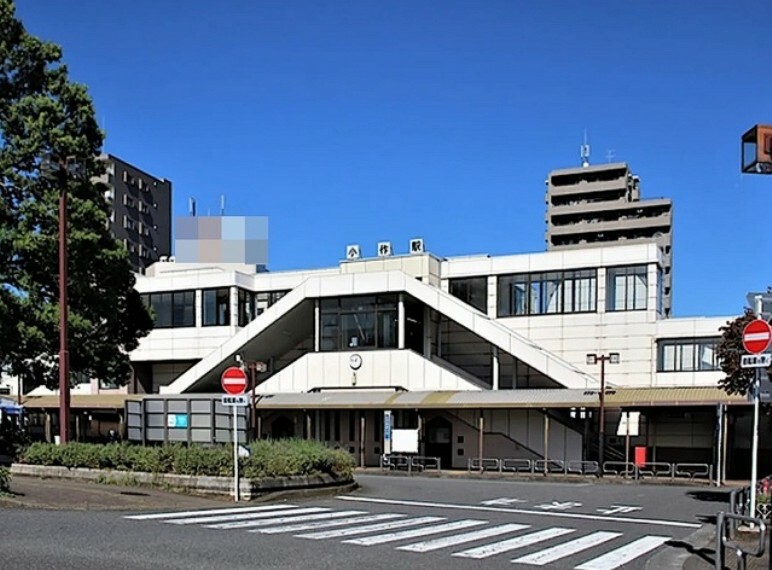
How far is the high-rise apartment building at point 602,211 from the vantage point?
268ft

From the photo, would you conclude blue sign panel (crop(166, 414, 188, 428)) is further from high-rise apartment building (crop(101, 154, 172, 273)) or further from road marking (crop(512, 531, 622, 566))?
high-rise apartment building (crop(101, 154, 172, 273))

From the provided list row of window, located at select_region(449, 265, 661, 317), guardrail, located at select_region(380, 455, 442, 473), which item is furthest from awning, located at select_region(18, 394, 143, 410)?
row of window, located at select_region(449, 265, 661, 317)

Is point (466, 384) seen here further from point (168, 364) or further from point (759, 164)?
point (759, 164)

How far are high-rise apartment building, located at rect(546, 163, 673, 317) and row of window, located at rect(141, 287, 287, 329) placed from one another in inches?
1729

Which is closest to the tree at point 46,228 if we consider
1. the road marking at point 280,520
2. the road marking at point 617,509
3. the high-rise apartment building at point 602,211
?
the road marking at point 280,520

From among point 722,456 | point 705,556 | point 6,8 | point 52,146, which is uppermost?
point 6,8

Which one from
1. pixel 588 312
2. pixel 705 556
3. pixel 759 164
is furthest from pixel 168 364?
pixel 759 164

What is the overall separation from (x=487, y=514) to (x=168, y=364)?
33.8 metres

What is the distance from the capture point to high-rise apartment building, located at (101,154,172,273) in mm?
82500

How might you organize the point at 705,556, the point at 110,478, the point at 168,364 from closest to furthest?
the point at 705,556, the point at 110,478, the point at 168,364

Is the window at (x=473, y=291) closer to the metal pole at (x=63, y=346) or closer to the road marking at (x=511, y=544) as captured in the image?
the metal pole at (x=63, y=346)

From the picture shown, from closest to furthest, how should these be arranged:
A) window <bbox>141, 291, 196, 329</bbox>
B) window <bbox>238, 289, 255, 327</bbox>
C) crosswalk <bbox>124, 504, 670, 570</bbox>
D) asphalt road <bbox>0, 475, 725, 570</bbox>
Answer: asphalt road <bbox>0, 475, 725, 570</bbox> → crosswalk <bbox>124, 504, 670, 570</bbox> → window <bbox>238, 289, 255, 327</bbox> → window <bbox>141, 291, 196, 329</bbox>

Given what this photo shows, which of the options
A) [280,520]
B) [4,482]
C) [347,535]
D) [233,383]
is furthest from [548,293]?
[4,482]

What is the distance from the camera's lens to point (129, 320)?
2562cm
